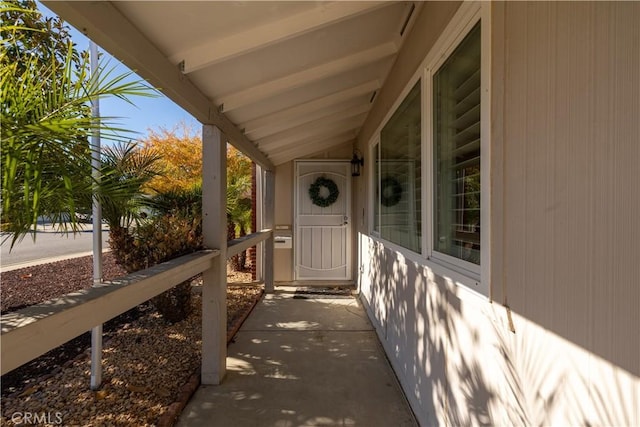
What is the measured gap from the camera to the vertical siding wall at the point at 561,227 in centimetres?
65

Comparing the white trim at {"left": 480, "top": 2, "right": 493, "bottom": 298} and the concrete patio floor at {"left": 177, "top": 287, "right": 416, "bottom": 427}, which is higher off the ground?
the white trim at {"left": 480, "top": 2, "right": 493, "bottom": 298}

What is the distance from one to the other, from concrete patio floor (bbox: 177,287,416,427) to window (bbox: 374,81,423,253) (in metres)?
1.07

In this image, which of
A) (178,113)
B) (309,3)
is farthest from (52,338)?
(178,113)

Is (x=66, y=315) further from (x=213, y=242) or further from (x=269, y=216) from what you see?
(x=269, y=216)

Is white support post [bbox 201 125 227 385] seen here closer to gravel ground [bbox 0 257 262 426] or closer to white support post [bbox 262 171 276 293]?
gravel ground [bbox 0 257 262 426]

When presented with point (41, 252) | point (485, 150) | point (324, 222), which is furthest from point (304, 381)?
point (41, 252)

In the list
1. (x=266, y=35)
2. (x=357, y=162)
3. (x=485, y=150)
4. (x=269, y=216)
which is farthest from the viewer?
(x=269, y=216)

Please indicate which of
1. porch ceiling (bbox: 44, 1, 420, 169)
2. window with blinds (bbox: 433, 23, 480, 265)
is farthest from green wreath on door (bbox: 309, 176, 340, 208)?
window with blinds (bbox: 433, 23, 480, 265)

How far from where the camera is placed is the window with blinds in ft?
4.53

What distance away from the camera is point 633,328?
629mm

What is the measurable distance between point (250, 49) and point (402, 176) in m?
1.52

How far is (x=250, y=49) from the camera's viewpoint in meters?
1.78

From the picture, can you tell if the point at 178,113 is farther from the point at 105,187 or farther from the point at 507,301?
the point at 507,301

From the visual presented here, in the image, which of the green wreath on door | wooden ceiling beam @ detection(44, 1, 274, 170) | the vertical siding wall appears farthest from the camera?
the green wreath on door
